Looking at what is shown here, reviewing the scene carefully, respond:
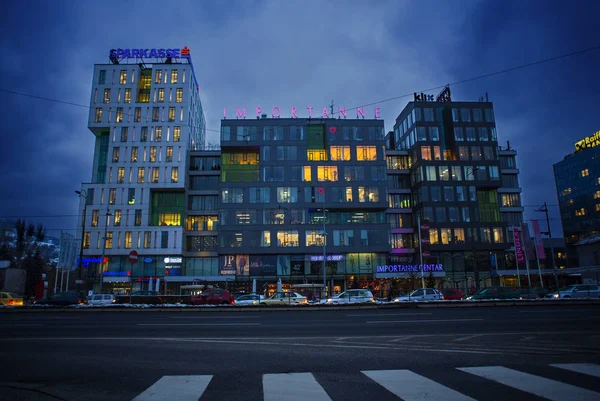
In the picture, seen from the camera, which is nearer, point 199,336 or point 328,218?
point 199,336

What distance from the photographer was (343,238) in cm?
6262

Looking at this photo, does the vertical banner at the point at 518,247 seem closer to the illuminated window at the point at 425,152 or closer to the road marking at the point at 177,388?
the illuminated window at the point at 425,152

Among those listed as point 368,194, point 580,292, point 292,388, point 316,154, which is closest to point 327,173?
point 316,154

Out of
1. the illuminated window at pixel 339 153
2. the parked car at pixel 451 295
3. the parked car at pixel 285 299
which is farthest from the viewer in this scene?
the illuminated window at pixel 339 153

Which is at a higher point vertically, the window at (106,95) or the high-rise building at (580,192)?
the window at (106,95)

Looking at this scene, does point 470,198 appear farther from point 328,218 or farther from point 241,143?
point 241,143

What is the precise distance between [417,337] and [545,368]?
4.28m

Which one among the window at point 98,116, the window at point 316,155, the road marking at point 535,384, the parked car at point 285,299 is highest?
the window at point 98,116

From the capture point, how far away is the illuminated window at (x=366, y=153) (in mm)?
65438

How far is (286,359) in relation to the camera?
25.7 feet

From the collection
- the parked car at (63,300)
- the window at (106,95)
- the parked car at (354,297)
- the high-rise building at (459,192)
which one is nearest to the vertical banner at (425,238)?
the high-rise building at (459,192)

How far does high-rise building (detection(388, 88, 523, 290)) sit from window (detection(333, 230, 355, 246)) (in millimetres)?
11968

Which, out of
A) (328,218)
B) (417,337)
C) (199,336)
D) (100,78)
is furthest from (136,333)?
(100,78)

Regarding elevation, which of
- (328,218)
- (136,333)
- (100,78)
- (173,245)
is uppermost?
(100,78)
